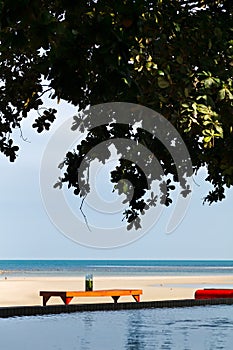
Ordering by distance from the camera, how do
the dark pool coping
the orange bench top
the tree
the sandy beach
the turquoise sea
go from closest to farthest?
1. the tree
2. the turquoise sea
3. the dark pool coping
4. the orange bench top
5. the sandy beach

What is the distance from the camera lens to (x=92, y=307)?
1991 cm

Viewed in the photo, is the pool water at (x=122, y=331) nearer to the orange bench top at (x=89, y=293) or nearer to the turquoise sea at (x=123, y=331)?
the turquoise sea at (x=123, y=331)

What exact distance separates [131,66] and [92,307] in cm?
1488

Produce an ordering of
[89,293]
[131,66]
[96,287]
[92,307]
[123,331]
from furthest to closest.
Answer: [96,287] → [89,293] → [92,307] → [123,331] → [131,66]

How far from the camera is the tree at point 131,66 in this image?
4.14 meters

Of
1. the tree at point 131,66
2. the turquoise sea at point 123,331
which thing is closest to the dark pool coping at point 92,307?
the turquoise sea at point 123,331

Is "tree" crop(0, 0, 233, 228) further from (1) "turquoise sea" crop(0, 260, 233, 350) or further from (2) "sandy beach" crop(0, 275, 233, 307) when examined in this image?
(2) "sandy beach" crop(0, 275, 233, 307)

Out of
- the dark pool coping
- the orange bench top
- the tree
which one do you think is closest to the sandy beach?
the orange bench top

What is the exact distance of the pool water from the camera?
42.9ft

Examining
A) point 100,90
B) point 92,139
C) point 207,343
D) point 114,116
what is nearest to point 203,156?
point 114,116

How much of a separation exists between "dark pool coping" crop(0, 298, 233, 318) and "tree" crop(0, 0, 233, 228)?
952cm

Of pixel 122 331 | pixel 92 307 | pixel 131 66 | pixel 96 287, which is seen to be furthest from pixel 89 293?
pixel 96 287

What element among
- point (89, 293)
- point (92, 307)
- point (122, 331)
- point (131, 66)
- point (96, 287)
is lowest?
point (122, 331)

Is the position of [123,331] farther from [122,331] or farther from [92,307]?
[92,307]
